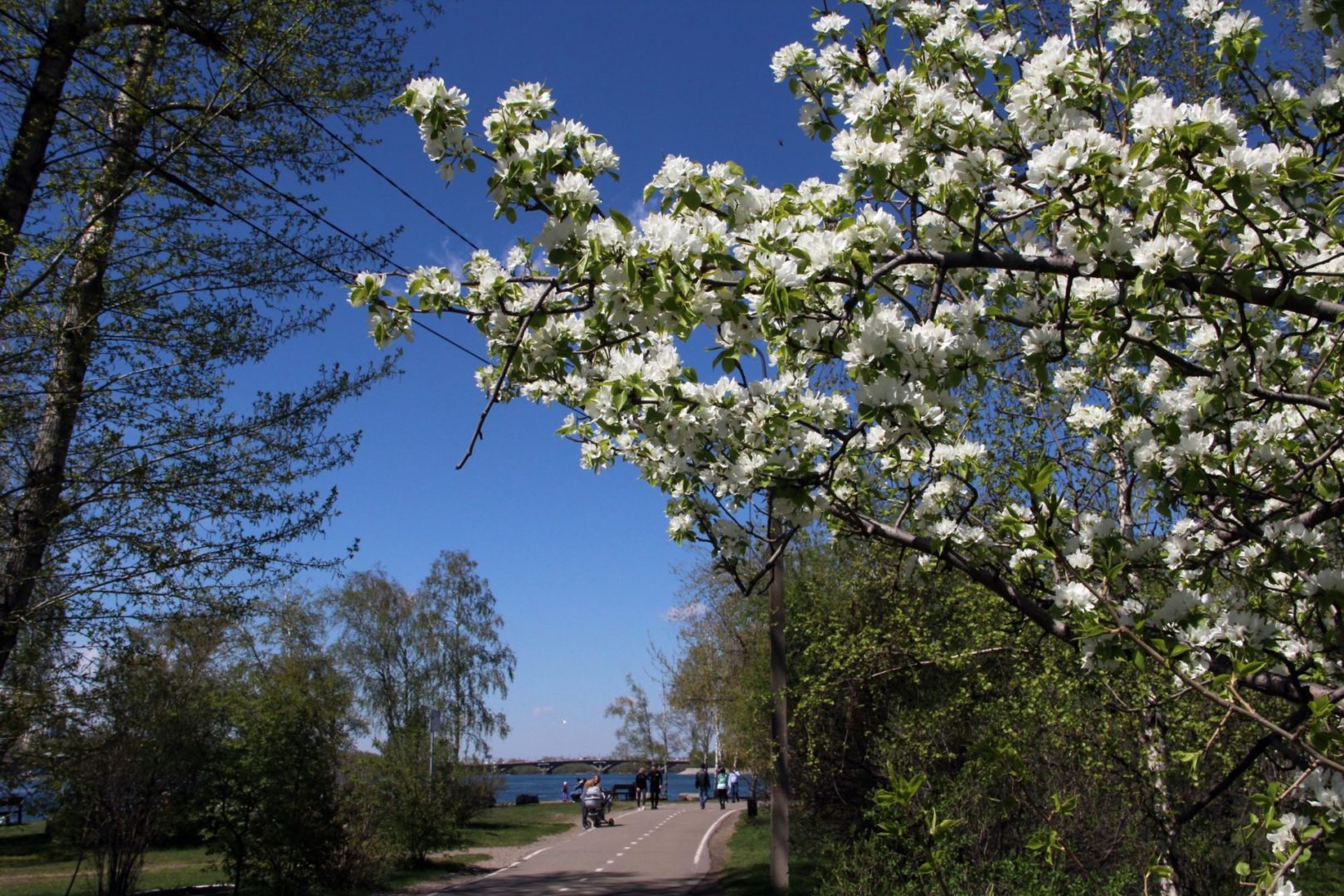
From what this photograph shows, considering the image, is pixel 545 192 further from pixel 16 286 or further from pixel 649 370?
pixel 16 286

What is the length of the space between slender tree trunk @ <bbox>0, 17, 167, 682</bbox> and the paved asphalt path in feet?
27.1

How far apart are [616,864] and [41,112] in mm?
13888

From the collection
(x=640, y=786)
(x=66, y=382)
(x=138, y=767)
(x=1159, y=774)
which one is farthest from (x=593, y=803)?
(x=66, y=382)

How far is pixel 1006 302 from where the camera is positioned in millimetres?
4156

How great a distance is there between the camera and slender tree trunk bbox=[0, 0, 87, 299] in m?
6.98

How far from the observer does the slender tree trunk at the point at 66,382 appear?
6.71 meters

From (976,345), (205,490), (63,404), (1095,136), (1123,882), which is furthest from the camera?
(205,490)

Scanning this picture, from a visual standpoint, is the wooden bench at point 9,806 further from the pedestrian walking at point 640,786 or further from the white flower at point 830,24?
the pedestrian walking at point 640,786

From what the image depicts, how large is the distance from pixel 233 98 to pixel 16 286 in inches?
90.3

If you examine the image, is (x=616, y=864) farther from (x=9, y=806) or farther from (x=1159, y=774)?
(x=1159, y=774)

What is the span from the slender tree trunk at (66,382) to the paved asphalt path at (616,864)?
8.27m

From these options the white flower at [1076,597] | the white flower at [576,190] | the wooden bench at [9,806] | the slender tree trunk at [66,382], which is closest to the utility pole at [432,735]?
the wooden bench at [9,806]

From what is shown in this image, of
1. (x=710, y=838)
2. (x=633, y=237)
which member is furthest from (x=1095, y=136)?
(x=710, y=838)

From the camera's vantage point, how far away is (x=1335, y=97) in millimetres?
2967
